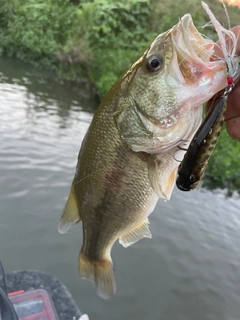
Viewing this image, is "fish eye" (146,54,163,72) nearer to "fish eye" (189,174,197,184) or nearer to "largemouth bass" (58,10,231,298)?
"largemouth bass" (58,10,231,298)

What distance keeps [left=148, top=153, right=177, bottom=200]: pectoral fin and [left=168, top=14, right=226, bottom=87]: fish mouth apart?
34 cm

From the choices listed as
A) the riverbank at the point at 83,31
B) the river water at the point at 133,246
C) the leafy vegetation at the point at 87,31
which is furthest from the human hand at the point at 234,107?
the riverbank at the point at 83,31

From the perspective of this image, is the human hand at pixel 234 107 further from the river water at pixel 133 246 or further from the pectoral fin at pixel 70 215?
the river water at pixel 133 246

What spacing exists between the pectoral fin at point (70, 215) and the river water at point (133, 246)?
3.66 metres

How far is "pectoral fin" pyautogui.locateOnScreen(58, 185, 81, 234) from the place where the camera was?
1968 millimetres

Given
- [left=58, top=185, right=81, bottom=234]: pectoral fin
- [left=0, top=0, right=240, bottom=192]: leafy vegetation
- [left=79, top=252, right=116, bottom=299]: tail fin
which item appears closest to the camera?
[left=58, top=185, right=81, bottom=234]: pectoral fin

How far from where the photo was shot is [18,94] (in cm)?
1283

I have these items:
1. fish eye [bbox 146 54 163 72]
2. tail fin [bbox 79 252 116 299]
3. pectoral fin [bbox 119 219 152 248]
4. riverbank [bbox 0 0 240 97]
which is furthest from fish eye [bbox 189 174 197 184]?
riverbank [bbox 0 0 240 97]

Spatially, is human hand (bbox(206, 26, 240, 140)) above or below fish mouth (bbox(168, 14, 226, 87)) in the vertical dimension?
below

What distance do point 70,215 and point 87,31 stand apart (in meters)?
17.3

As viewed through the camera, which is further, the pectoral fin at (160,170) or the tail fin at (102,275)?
the tail fin at (102,275)

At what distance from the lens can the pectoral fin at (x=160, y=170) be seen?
1660mm

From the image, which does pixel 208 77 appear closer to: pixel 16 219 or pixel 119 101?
pixel 119 101

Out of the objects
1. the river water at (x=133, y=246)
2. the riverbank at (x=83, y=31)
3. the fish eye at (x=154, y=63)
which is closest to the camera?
the fish eye at (x=154, y=63)
